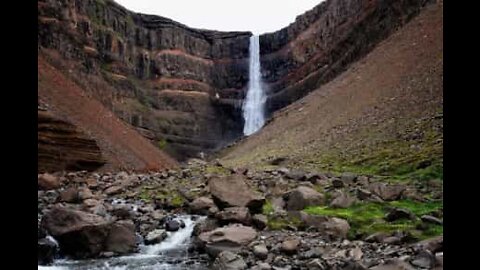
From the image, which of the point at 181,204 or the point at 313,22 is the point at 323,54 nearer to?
the point at 313,22

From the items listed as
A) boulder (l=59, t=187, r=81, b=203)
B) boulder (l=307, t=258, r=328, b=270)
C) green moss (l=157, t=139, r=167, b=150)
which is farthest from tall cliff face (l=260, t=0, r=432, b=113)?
boulder (l=307, t=258, r=328, b=270)

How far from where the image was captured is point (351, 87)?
38.4 meters

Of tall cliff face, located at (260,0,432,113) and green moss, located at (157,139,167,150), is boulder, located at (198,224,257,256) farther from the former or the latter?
green moss, located at (157,139,167,150)

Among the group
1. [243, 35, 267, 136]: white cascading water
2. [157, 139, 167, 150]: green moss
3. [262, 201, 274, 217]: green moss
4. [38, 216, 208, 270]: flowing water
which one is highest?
[243, 35, 267, 136]: white cascading water

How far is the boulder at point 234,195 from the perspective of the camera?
13.3 m

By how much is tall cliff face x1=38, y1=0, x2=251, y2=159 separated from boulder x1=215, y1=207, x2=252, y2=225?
91.5 feet

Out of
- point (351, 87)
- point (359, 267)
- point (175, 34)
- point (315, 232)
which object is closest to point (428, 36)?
point (351, 87)

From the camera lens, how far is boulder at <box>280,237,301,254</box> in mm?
9969

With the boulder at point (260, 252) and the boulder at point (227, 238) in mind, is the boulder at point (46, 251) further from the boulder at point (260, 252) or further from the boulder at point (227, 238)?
the boulder at point (260, 252)

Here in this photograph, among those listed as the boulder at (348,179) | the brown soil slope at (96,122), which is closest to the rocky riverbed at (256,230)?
the boulder at (348,179)

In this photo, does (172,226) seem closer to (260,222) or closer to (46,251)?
(260,222)

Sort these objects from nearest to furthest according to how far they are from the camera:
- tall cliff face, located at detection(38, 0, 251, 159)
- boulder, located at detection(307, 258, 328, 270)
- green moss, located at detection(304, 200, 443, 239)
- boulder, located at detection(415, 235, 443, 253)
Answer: boulder, located at detection(415, 235, 443, 253) → boulder, located at detection(307, 258, 328, 270) → green moss, located at detection(304, 200, 443, 239) → tall cliff face, located at detection(38, 0, 251, 159)

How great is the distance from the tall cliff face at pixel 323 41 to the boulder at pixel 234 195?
32919mm

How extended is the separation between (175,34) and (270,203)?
53266mm
